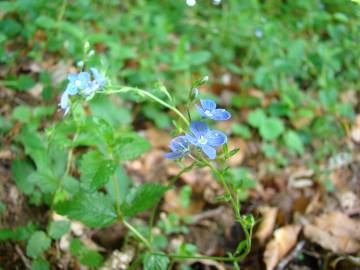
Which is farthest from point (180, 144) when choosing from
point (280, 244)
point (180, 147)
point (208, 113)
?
point (280, 244)

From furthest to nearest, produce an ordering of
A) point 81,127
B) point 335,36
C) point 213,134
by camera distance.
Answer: point 335,36 → point 81,127 → point 213,134

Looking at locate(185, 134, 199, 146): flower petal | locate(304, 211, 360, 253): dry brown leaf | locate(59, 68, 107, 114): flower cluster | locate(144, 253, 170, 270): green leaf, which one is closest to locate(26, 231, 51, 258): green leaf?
locate(144, 253, 170, 270): green leaf

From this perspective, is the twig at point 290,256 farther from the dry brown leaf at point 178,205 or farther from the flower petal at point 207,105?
the flower petal at point 207,105

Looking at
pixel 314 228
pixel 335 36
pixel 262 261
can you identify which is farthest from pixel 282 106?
pixel 262 261

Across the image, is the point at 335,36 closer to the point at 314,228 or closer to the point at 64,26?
the point at 314,228

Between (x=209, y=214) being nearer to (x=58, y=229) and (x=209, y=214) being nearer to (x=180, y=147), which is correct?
(x=58, y=229)

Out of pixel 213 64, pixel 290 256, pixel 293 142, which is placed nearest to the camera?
pixel 290 256

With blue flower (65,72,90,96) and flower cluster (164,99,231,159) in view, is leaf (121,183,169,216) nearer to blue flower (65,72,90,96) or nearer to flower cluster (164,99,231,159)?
flower cluster (164,99,231,159)
